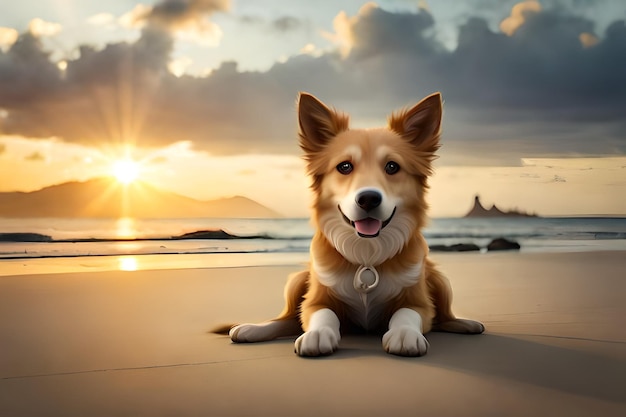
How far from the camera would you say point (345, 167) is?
2.36m

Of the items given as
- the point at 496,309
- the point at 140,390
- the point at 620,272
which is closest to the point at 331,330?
the point at 140,390

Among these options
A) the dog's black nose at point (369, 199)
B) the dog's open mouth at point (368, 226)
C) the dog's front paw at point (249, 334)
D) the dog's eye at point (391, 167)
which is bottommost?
the dog's front paw at point (249, 334)

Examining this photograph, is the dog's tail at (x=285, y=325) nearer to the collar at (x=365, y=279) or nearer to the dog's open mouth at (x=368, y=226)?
the collar at (x=365, y=279)

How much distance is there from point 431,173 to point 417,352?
0.75 m

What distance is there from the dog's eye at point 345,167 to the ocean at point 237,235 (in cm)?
561

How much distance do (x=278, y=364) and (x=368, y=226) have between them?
1.94 feet

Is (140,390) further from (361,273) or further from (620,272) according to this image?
(620,272)

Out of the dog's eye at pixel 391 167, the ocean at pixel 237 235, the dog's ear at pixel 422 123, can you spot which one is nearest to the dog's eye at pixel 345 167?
the dog's eye at pixel 391 167

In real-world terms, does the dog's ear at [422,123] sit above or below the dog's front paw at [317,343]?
above

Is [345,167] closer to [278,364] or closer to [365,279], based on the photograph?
[365,279]

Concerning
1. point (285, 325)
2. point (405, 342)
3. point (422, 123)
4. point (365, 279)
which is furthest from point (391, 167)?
point (285, 325)

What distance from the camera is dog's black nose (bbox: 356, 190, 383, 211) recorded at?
220cm

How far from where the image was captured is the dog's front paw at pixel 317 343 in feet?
7.04

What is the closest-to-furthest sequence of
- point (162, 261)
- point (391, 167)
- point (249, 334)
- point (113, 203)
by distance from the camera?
point (391, 167) < point (249, 334) < point (162, 261) < point (113, 203)
